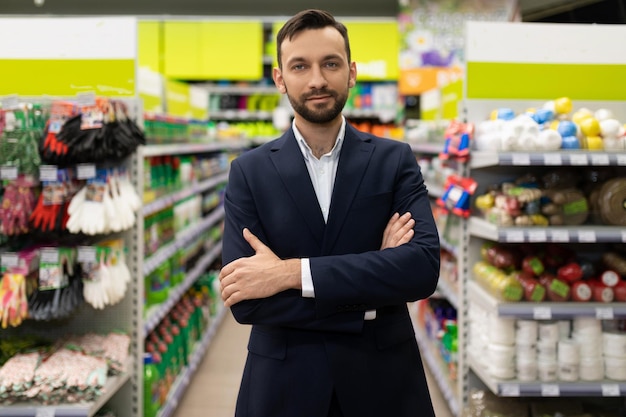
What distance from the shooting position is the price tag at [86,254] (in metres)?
3.09

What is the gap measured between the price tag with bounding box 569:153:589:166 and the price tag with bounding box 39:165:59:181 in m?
2.34

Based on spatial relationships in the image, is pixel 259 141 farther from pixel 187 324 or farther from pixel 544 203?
pixel 544 203

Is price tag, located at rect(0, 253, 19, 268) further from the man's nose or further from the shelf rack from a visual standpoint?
the man's nose

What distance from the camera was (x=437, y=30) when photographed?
10.5m

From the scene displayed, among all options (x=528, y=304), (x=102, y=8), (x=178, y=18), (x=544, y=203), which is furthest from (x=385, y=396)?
(x=102, y=8)

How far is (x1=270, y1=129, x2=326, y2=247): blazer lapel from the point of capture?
5.97ft

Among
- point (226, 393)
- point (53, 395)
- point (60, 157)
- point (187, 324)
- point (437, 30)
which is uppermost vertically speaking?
point (437, 30)

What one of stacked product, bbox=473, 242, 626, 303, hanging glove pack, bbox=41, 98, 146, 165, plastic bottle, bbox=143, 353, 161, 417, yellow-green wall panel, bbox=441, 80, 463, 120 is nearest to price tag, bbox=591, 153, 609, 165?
stacked product, bbox=473, 242, 626, 303

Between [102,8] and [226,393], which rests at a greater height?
[102,8]

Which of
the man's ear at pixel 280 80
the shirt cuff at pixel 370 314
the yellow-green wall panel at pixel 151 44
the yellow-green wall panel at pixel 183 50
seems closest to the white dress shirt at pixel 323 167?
the man's ear at pixel 280 80

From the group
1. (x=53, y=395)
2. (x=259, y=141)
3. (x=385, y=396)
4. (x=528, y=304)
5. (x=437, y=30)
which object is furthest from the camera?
(x=437, y=30)

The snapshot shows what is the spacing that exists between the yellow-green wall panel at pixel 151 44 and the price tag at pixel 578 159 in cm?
850

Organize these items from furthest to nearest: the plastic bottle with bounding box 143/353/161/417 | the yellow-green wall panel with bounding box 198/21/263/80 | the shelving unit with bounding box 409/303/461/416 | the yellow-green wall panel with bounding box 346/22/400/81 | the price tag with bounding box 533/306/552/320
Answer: the yellow-green wall panel with bounding box 198/21/263/80
the yellow-green wall panel with bounding box 346/22/400/81
the shelving unit with bounding box 409/303/461/416
the plastic bottle with bounding box 143/353/161/417
the price tag with bounding box 533/306/552/320

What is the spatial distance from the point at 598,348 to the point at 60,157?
2.68m
